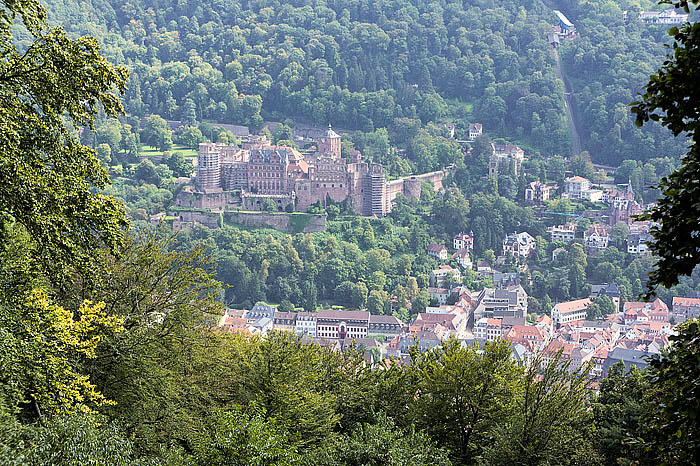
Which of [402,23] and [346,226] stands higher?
[402,23]

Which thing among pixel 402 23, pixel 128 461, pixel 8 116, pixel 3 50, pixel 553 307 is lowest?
pixel 553 307

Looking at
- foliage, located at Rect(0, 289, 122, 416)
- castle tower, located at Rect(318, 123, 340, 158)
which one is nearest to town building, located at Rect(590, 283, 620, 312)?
castle tower, located at Rect(318, 123, 340, 158)

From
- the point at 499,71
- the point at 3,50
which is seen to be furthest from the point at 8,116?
the point at 499,71

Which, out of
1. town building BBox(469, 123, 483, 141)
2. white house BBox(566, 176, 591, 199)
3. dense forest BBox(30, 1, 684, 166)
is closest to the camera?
white house BBox(566, 176, 591, 199)

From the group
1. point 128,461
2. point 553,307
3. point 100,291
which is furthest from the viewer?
point 553,307

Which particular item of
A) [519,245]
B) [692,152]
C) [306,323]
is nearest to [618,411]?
[692,152]

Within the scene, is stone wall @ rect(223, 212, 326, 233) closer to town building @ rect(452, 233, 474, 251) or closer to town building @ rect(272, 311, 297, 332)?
town building @ rect(452, 233, 474, 251)

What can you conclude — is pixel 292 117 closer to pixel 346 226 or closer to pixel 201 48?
pixel 201 48
